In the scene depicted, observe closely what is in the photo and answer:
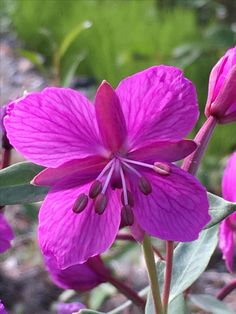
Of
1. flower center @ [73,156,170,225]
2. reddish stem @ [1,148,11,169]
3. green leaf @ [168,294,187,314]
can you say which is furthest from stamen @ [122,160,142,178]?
green leaf @ [168,294,187,314]

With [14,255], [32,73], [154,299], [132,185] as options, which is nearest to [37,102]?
[132,185]

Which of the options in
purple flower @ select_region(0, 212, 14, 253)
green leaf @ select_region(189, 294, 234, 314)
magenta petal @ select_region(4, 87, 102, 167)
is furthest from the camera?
green leaf @ select_region(189, 294, 234, 314)

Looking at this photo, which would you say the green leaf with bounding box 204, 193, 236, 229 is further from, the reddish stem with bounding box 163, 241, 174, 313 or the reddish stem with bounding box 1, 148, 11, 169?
the reddish stem with bounding box 1, 148, 11, 169

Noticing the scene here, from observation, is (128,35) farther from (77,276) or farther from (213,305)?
(77,276)

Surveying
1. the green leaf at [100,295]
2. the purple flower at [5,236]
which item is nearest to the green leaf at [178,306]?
the purple flower at [5,236]

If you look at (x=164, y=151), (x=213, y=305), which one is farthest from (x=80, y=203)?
(x=213, y=305)
